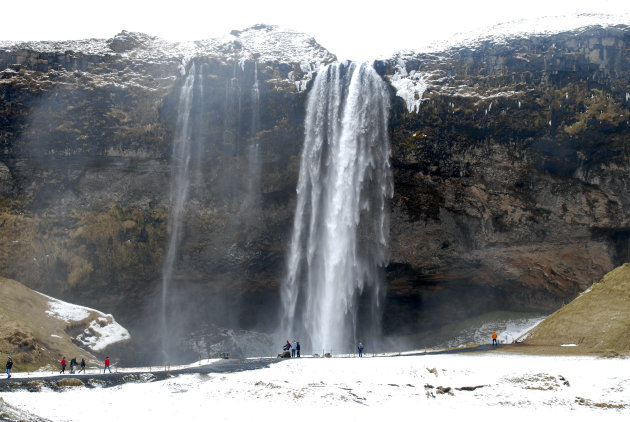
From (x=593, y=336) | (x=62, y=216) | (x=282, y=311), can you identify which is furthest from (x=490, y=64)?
(x=62, y=216)

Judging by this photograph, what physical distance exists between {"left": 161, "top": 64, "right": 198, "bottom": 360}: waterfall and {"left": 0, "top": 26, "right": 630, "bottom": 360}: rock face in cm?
51

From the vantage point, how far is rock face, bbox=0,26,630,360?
3597 cm

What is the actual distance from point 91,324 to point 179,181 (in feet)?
38.2

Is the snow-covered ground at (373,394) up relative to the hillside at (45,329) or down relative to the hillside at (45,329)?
up

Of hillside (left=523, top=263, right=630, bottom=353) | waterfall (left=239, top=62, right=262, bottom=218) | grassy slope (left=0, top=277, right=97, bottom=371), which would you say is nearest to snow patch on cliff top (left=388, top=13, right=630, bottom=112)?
waterfall (left=239, top=62, right=262, bottom=218)

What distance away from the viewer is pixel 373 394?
17.2 meters

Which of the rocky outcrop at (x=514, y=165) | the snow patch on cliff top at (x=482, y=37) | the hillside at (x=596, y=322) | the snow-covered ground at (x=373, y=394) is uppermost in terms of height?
the snow patch on cliff top at (x=482, y=37)

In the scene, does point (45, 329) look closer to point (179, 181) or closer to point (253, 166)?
point (179, 181)

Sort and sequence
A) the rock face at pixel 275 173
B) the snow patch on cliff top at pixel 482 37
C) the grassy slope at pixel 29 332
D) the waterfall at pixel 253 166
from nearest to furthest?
1. the grassy slope at pixel 29 332
2. the rock face at pixel 275 173
3. the snow patch on cliff top at pixel 482 37
4. the waterfall at pixel 253 166

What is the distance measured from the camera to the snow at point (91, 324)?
106 ft

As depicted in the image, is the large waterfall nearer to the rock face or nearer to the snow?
the rock face

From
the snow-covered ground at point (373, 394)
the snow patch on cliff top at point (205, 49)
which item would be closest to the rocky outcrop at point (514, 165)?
the snow patch on cliff top at point (205, 49)

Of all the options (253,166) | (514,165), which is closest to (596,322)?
(514,165)

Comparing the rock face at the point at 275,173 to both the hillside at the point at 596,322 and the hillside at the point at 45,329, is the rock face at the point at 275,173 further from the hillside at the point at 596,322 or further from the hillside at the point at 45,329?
the hillside at the point at 596,322
